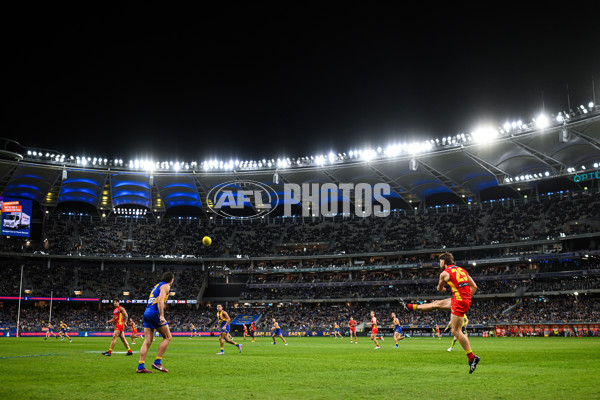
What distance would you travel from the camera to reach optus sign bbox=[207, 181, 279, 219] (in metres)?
82.8

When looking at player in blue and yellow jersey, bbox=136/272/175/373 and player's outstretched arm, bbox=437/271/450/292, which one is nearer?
player's outstretched arm, bbox=437/271/450/292

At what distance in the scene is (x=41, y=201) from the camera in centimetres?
8362

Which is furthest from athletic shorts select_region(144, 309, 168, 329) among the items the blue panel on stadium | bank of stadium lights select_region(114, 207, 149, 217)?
bank of stadium lights select_region(114, 207, 149, 217)

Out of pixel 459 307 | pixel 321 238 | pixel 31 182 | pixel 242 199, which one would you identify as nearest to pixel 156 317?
pixel 459 307

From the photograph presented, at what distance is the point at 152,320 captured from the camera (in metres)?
13.7

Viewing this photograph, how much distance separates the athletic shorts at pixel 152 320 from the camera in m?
13.7

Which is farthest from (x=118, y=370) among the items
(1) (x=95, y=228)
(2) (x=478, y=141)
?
(1) (x=95, y=228)

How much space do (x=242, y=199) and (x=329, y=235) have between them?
16.1m

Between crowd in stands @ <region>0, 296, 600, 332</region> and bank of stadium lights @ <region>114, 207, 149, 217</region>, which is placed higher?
bank of stadium lights @ <region>114, 207, 149, 217</region>

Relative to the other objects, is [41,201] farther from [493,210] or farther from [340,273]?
[493,210]

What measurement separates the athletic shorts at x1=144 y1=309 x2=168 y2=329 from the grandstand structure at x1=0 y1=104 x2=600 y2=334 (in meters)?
53.1

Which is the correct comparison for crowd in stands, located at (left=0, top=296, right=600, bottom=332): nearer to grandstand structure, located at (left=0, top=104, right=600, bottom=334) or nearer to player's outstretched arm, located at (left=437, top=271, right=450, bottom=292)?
grandstand structure, located at (left=0, top=104, right=600, bottom=334)

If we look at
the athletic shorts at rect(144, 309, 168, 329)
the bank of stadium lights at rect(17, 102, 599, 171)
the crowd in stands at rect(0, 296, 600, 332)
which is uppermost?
the bank of stadium lights at rect(17, 102, 599, 171)

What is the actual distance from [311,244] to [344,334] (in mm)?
23737
